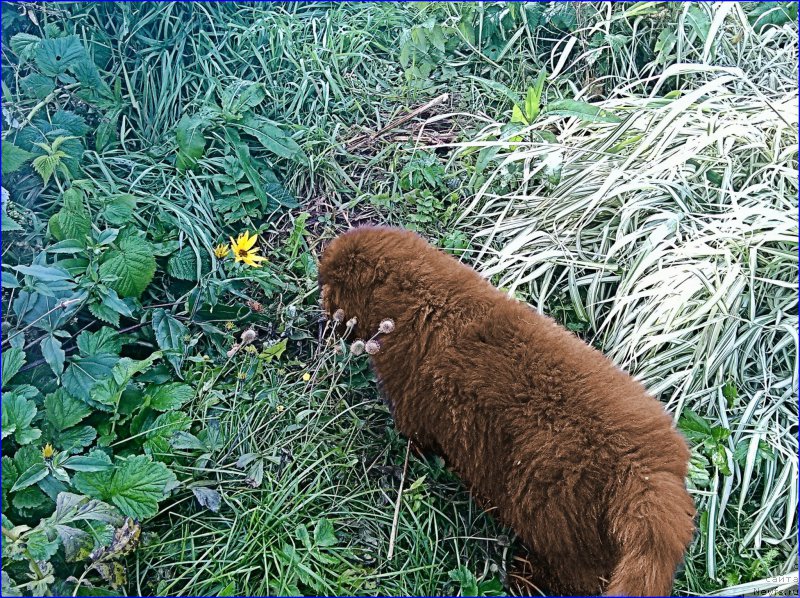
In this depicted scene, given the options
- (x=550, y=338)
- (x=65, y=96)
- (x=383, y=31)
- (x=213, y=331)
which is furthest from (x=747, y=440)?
(x=65, y=96)

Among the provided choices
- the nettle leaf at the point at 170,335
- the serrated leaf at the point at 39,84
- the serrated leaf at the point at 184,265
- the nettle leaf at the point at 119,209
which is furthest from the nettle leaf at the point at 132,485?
the serrated leaf at the point at 39,84

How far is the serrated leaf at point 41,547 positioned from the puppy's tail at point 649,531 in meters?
1.46

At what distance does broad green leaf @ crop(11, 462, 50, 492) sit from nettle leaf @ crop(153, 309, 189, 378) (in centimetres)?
58

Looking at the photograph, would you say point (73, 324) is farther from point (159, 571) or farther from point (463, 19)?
point (463, 19)

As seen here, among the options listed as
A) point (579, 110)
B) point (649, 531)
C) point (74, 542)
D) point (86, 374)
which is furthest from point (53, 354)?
point (579, 110)

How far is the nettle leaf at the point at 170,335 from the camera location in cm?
255

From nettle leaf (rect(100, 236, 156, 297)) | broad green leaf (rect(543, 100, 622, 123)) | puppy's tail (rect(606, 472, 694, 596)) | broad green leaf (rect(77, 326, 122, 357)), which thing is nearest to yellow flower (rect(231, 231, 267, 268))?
nettle leaf (rect(100, 236, 156, 297))

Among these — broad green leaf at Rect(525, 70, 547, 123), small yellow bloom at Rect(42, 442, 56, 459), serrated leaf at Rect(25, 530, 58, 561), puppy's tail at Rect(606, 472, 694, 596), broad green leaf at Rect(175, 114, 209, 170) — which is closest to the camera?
puppy's tail at Rect(606, 472, 694, 596)

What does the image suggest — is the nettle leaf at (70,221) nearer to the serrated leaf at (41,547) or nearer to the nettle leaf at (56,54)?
the nettle leaf at (56,54)

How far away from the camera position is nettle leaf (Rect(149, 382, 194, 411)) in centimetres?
235

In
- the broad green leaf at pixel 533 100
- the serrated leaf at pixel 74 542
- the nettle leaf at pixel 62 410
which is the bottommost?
the serrated leaf at pixel 74 542

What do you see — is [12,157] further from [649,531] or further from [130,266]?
[649,531]

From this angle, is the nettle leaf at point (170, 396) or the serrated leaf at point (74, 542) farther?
the nettle leaf at point (170, 396)

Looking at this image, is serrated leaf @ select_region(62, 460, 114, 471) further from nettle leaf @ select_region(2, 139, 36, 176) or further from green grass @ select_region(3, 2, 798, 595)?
nettle leaf @ select_region(2, 139, 36, 176)
